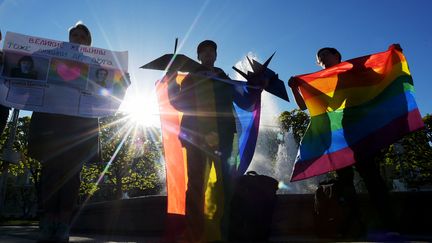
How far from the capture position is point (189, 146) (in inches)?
178

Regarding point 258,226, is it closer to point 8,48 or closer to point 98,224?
point 8,48

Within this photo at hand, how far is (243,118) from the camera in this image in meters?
5.50

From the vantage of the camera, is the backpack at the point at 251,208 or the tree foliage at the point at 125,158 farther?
the tree foliage at the point at 125,158

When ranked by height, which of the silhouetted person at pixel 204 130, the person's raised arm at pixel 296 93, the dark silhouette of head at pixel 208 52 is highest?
the dark silhouette of head at pixel 208 52

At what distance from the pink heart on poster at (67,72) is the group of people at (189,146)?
24cm

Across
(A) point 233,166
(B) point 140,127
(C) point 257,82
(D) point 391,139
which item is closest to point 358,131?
(D) point 391,139

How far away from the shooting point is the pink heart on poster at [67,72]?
4066 millimetres

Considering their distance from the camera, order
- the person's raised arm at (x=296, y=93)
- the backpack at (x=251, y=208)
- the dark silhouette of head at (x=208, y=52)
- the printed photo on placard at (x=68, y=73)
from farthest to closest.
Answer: the person's raised arm at (x=296, y=93) < the dark silhouette of head at (x=208, y=52) < the backpack at (x=251, y=208) < the printed photo on placard at (x=68, y=73)

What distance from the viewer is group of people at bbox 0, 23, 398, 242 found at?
3.69 metres

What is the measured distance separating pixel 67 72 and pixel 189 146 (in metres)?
1.61

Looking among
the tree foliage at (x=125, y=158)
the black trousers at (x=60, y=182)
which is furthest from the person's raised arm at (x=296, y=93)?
the tree foliage at (x=125, y=158)

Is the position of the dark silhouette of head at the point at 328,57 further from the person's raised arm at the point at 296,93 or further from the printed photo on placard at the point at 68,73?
the printed photo on placard at the point at 68,73

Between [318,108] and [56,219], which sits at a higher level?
[318,108]

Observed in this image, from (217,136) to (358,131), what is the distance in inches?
88.9
